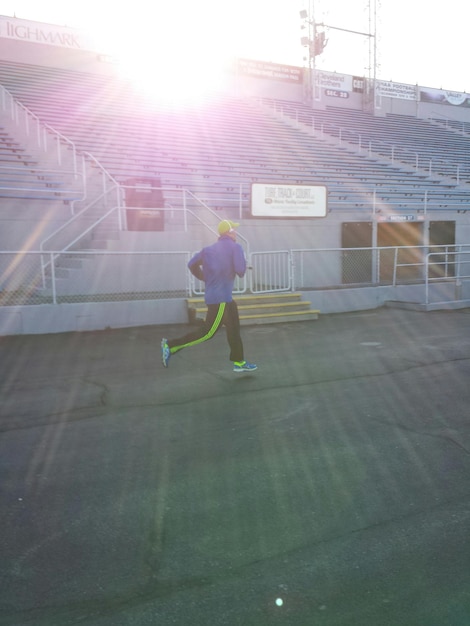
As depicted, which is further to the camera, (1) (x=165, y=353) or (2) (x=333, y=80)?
(2) (x=333, y=80)

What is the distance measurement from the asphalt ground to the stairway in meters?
4.47

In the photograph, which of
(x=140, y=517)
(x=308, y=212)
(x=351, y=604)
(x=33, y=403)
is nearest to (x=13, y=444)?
(x=33, y=403)

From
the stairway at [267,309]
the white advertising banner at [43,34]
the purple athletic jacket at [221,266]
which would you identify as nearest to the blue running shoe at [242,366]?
the purple athletic jacket at [221,266]

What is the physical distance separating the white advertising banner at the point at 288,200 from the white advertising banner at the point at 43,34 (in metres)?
16.5

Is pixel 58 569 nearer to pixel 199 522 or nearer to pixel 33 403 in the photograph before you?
pixel 199 522

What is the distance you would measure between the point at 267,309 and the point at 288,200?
185 inches

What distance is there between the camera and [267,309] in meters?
12.4

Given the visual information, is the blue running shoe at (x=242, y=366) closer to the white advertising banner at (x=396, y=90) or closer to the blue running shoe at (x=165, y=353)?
the blue running shoe at (x=165, y=353)

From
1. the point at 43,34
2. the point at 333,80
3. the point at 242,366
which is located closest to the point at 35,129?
the point at 43,34

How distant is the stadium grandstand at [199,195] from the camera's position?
39.8ft

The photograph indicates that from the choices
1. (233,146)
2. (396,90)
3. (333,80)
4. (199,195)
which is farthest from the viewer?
(396,90)

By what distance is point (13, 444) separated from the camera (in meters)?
4.82

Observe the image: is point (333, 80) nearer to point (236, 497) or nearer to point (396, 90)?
point (396, 90)

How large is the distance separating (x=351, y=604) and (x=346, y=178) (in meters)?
20.3
